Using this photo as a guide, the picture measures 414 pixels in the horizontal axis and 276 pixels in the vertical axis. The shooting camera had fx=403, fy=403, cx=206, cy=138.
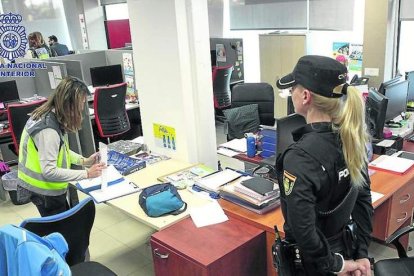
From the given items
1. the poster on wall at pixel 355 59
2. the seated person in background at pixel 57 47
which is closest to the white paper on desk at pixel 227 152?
the poster on wall at pixel 355 59

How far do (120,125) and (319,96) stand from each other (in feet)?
12.8

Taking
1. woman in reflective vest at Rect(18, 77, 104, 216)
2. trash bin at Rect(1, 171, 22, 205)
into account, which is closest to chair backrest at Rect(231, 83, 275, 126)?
woman in reflective vest at Rect(18, 77, 104, 216)

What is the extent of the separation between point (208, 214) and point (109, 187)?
0.80 m

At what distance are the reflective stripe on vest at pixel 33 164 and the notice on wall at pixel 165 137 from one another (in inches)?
35.3

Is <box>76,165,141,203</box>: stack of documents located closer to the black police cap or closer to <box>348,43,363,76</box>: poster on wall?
the black police cap

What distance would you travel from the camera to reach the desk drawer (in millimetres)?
2633

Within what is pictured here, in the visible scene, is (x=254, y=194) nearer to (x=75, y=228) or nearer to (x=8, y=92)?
(x=75, y=228)

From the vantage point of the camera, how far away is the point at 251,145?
3318 mm

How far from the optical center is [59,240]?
172 cm

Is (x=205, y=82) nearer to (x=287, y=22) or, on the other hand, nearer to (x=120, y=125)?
Result: (x=120, y=125)

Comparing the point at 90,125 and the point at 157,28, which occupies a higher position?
the point at 157,28

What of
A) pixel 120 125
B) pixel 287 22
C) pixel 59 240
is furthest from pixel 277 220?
pixel 287 22

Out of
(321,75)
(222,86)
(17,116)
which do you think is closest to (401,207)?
(321,75)

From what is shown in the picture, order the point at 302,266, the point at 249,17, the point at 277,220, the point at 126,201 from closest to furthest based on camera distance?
the point at 302,266, the point at 277,220, the point at 126,201, the point at 249,17
